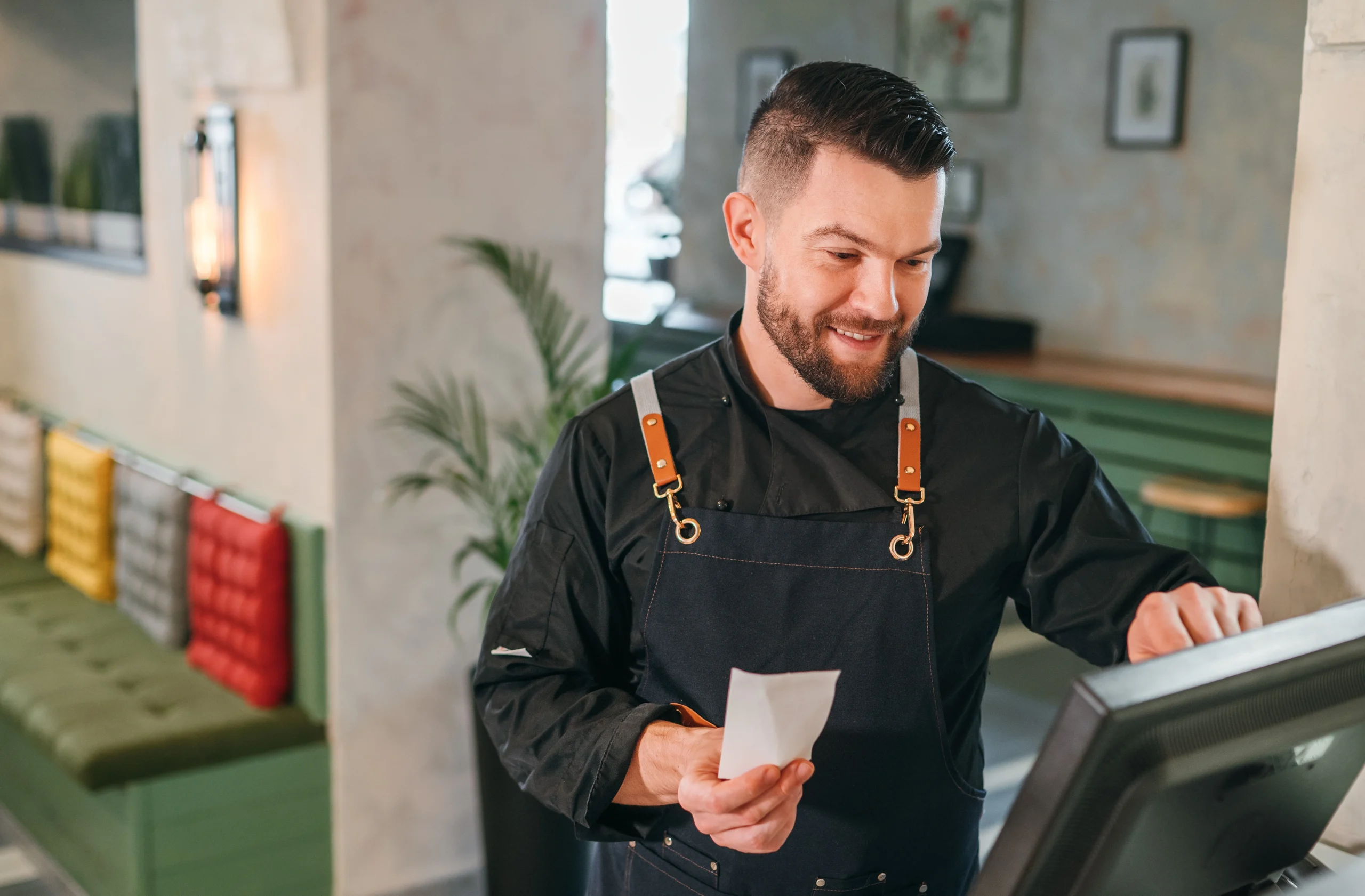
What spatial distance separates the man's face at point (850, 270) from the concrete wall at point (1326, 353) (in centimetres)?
43

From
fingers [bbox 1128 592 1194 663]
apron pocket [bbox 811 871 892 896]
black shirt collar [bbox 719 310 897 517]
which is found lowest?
apron pocket [bbox 811 871 892 896]

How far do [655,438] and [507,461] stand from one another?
1.93 metres

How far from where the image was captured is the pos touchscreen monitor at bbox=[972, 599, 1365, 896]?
2.60 ft

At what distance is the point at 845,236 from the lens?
139cm

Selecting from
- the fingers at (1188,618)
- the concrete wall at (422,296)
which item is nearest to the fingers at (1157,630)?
the fingers at (1188,618)

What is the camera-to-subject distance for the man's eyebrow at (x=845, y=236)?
138cm

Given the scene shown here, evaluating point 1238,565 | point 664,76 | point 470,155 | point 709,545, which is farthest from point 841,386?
point 664,76

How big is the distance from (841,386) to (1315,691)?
2.12 ft

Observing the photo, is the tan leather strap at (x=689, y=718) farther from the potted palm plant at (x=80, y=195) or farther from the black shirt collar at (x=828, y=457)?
the potted palm plant at (x=80, y=195)

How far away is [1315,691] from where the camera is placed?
2.97 ft

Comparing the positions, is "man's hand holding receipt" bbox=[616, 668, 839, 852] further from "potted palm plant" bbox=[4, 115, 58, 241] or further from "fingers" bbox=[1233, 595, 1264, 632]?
"potted palm plant" bbox=[4, 115, 58, 241]

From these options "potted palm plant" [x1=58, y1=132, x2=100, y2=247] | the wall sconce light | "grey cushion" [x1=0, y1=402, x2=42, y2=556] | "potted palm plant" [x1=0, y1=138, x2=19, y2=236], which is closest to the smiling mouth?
the wall sconce light

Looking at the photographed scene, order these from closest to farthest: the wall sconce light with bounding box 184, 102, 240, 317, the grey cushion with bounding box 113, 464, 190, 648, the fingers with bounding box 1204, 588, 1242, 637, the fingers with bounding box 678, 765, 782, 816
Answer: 1. the fingers with bounding box 678, 765, 782, 816
2. the fingers with bounding box 1204, 588, 1242, 637
3. the wall sconce light with bounding box 184, 102, 240, 317
4. the grey cushion with bounding box 113, 464, 190, 648

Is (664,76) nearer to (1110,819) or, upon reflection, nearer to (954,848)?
(954,848)
